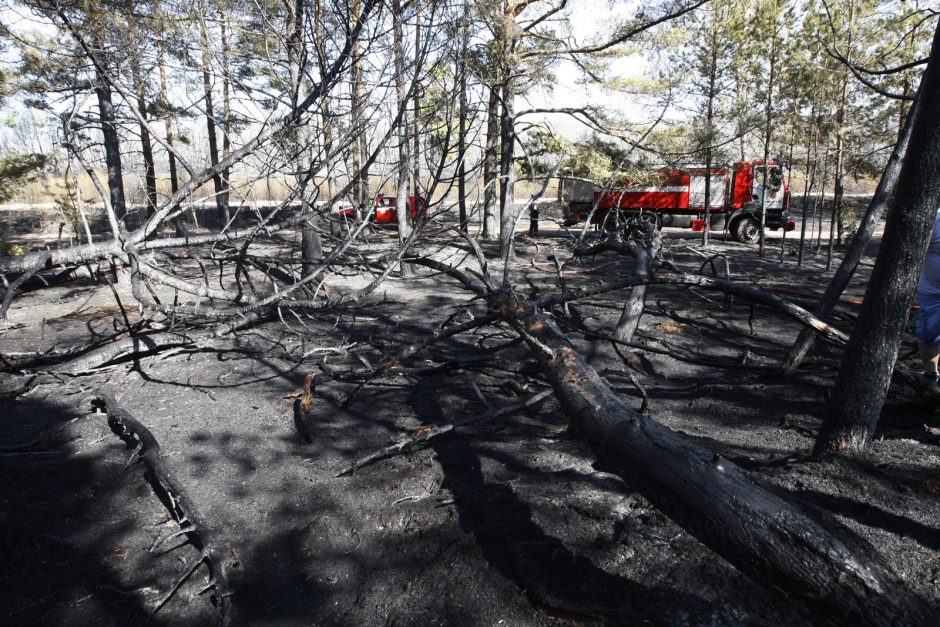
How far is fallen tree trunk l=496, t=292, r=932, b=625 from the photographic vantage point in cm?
162

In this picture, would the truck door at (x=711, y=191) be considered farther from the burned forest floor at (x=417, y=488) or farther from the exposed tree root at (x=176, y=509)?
the exposed tree root at (x=176, y=509)

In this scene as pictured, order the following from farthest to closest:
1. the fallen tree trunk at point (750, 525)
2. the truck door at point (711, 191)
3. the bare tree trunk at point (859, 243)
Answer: the truck door at point (711, 191) < the bare tree trunk at point (859, 243) < the fallen tree trunk at point (750, 525)

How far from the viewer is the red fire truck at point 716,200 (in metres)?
16.8

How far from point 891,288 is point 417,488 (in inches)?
107

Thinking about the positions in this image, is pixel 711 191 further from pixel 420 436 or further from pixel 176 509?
pixel 176 509

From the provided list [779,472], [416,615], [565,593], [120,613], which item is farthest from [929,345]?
[120,613]

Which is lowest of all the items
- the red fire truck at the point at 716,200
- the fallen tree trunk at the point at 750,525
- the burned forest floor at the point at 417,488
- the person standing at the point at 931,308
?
the burned forest floor at the point at 417,488

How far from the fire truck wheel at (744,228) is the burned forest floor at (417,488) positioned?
12.2 m

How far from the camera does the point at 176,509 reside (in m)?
3.07

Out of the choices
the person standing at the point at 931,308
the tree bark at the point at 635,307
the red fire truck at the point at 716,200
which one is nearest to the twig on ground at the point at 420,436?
the tree bark at the point at 635,307

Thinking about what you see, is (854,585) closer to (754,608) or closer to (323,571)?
(754,608)

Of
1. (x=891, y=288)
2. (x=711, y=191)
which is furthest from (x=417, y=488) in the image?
(x=711, y=191)

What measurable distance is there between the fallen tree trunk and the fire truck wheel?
16755mm

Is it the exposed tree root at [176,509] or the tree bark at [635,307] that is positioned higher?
the tree bark at [635,307]
